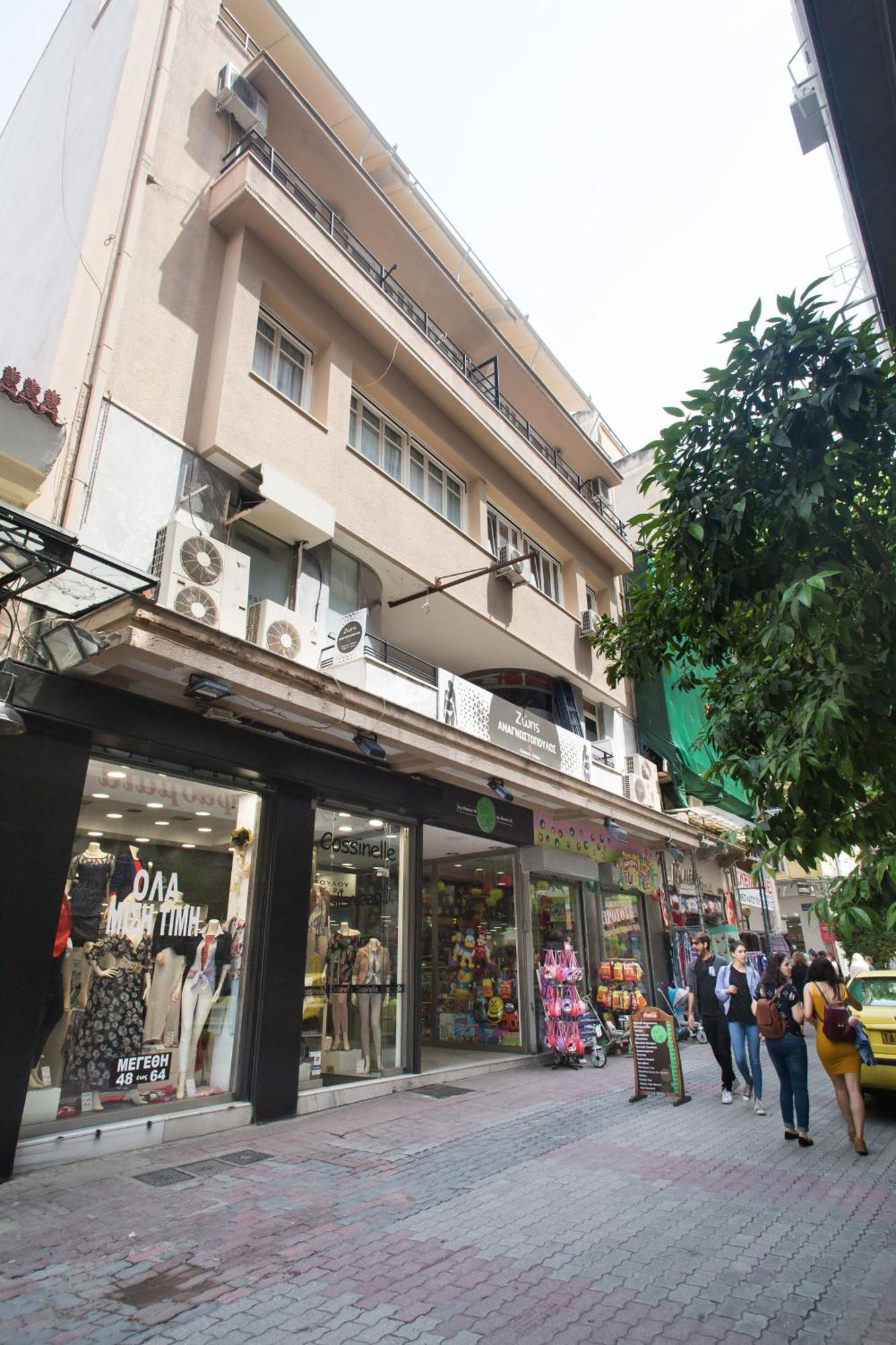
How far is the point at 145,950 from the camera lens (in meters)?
7.44

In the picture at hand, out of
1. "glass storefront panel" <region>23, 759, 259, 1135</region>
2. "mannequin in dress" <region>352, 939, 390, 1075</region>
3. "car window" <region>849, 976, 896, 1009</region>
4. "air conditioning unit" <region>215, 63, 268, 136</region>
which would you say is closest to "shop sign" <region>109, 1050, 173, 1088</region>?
"glass storefront panel" <region>23, 759, 259, 1135</region>

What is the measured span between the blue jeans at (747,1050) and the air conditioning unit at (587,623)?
357 inches

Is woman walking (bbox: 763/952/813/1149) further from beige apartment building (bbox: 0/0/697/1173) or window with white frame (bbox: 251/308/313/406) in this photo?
window with white frame (bbox: 251/308/313/406)

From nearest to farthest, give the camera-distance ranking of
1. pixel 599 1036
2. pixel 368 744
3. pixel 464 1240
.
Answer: pixel 464 1240, pixel 368 744, pixel 599 1036

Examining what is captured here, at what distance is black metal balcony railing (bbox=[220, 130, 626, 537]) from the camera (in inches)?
416

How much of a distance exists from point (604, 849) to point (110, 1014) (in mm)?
10229

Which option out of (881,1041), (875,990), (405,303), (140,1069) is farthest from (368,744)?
(405,303)

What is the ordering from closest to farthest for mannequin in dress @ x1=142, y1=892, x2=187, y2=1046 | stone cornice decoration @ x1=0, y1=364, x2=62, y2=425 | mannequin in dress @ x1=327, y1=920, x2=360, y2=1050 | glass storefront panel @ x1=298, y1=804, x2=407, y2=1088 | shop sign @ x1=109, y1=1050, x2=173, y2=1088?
stone cornice decoration @ x1=0, y1=364, x2=62, y2=425 → shop sign @ x1=109, y1=1050, x2=173, y2=1088 → mannequin in dress @ x1=142, y1=892, x2=187, y2=1046 → glass storefront panel @ x1=298, y1=804, x2=407, y2=1088 → mannequin in dress @ x1=327, y1=920, x2=360, y2=1050

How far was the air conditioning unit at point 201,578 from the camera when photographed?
730cm

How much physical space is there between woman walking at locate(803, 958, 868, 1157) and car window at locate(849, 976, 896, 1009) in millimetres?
3225

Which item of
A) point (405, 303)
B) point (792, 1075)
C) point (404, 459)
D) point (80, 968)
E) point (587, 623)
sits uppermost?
point (405, 303)

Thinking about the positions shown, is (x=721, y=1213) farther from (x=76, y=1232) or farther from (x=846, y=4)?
(x=846, y=4)

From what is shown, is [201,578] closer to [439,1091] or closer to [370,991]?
[370,991]

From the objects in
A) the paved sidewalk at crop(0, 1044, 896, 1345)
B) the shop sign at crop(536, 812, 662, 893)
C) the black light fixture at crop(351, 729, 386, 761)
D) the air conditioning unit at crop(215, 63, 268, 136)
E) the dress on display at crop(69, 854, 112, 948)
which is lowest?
the paved sidewalk at crop(0, 1044, 896, 1345)
